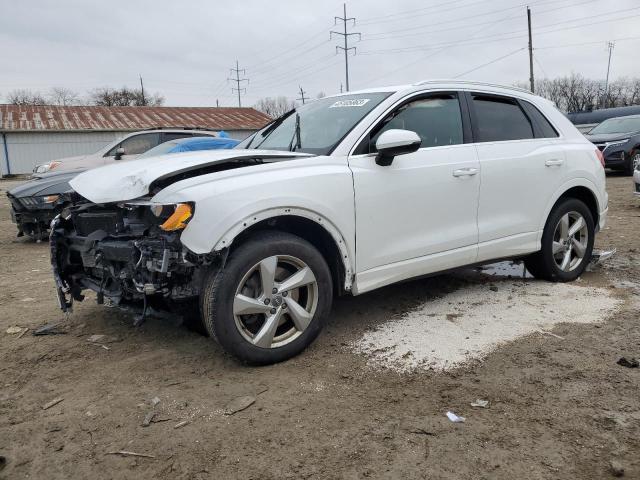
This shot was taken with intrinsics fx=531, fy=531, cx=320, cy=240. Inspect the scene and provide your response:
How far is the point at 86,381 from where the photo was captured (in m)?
3.19

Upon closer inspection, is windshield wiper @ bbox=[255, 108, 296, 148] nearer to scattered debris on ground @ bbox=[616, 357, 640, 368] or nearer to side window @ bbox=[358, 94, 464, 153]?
side window @ bbox=[358, 94, 464, 153]

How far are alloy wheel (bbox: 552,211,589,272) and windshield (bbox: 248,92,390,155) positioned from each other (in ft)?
7.20

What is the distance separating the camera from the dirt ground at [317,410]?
230 centimetres

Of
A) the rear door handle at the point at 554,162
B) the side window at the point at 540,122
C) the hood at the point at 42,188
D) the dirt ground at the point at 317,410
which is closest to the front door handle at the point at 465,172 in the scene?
the rear door handle at the point at 554,162

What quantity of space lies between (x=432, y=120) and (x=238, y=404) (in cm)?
256

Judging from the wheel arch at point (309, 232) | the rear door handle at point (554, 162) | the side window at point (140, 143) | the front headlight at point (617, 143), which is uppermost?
the side window at point (140, 143)

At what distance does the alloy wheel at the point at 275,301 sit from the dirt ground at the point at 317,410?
0.21 metres

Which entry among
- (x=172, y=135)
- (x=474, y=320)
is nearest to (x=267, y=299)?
(x=474, y=320)

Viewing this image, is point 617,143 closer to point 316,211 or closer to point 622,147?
point 622,147

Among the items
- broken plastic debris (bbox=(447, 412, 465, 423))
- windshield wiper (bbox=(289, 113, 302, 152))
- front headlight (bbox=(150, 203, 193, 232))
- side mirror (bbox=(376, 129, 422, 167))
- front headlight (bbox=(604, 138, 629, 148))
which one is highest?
front headlight (bbox=(604, 138, 629, 148))

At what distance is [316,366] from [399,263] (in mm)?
967

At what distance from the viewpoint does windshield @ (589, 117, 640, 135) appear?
15.4m

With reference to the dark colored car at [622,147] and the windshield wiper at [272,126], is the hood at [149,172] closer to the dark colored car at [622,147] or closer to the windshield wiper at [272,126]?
the windshield wiper at [272,126]

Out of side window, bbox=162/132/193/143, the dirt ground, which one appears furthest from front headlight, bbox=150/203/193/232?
side window, bbox=162/132/193/143
